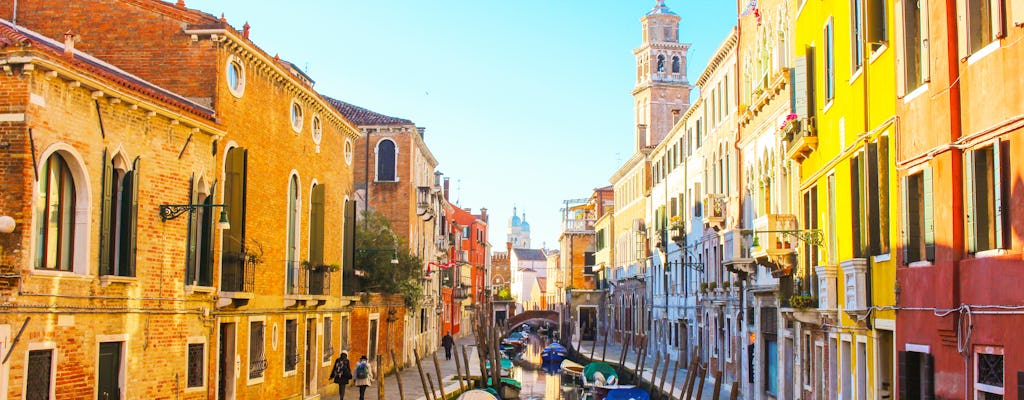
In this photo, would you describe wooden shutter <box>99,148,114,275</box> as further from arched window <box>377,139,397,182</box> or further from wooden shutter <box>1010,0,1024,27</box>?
arched window <box>377,139,397,182</box>

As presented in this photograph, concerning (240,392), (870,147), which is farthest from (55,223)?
(870,147)

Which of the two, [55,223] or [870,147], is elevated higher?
[870,147]

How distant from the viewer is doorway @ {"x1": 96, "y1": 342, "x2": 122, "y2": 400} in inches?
498

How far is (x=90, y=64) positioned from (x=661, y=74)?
4375 centimetres

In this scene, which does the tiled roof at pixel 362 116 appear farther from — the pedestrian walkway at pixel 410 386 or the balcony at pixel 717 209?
the balcony at pixel 717 209

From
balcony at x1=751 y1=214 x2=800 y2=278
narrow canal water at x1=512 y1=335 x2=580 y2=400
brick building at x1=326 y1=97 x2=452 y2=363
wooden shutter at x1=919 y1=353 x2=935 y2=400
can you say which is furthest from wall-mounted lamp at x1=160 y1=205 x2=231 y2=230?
brick building at x1=326 y1=97 x2=452 y2=363

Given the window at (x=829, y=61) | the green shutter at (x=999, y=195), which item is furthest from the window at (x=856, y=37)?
the green shutter at (x=999, y=195)

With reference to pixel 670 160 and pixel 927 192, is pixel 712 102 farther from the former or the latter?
pixel 927 192

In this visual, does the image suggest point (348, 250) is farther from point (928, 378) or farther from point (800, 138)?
point (928, 378)

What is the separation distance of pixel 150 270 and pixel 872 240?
840 cm

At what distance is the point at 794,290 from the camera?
16766mm

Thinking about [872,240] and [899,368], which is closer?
[899,368]

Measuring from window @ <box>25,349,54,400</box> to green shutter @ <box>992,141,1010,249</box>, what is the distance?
9.00 m

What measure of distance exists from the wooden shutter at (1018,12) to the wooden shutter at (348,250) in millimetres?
17457
